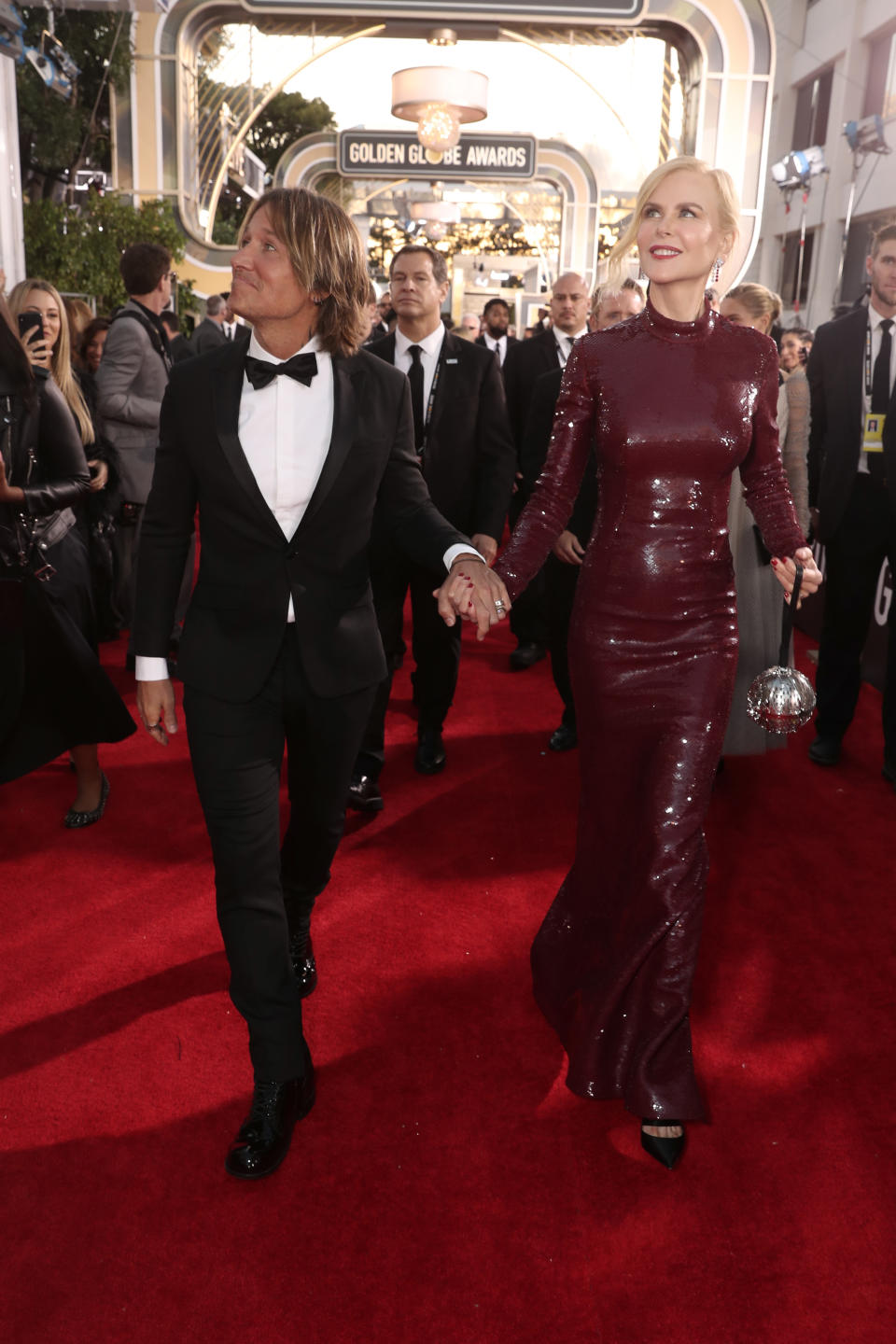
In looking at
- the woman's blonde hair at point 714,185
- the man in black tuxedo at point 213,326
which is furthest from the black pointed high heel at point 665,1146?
the man in black tuxedo at point 213,326

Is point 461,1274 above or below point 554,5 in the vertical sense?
below

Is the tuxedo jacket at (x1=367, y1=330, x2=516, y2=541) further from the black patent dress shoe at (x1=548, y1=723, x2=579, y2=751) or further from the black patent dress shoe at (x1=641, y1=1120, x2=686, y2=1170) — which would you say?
the black patent dress shoe at (x1=641, y1=1120, x2=686, y2=1170)

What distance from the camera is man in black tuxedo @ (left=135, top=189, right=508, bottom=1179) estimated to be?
2232 mm

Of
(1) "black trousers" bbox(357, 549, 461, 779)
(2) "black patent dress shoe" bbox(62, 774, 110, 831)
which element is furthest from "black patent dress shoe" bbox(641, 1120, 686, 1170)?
(2) "black patent dress shoe" bbox(62, 774, 110, 831)

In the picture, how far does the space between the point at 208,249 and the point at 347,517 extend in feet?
38.5

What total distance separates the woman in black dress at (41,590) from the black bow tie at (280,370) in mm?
1448

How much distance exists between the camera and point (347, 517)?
2303 mm

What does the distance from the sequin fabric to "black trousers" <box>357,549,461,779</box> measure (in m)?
1.77

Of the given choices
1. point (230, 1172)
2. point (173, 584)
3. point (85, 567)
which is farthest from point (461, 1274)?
point (85, 567)

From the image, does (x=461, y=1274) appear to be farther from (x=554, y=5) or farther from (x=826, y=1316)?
(x=554, y=5)

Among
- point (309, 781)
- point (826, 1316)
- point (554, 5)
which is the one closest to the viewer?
point (826, 1316)

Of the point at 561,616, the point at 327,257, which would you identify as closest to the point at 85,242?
the point at 561,616

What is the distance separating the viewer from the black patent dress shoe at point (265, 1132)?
2.29m

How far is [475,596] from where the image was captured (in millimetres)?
2266
